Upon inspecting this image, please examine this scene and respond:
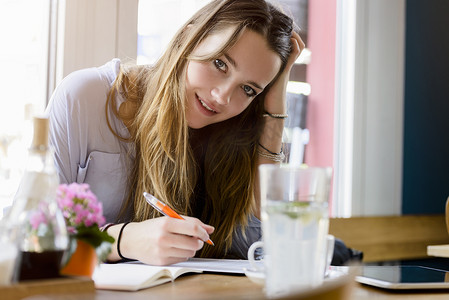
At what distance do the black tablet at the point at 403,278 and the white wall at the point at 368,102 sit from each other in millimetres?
1784

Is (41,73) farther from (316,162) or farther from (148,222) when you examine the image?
(316,162)

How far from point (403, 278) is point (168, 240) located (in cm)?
41

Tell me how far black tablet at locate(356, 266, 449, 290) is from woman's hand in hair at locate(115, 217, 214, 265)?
30 cm

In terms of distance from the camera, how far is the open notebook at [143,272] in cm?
77

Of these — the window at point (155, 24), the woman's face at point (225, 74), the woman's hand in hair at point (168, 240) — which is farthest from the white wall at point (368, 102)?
the woman's hand in hair at point (168, 240)

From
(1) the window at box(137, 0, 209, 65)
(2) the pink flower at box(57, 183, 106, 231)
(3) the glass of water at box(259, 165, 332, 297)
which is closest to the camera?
(3) the glass of water at box(259, 165, 332, 297)

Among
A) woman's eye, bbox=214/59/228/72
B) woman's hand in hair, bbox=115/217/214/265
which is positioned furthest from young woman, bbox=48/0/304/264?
woman's hand in hair, bbox=115/217/214/265

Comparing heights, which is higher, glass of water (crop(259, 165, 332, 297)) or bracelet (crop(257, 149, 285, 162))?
bracelet (crop(257, 149, 285, 162))

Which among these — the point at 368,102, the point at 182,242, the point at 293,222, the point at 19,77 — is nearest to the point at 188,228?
the point at 182,242

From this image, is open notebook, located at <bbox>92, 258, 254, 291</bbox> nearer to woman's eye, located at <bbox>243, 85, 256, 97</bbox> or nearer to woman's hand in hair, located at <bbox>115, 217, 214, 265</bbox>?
woman's hand in hair, located at <bbox>115, 217, 214, 265</bbox>

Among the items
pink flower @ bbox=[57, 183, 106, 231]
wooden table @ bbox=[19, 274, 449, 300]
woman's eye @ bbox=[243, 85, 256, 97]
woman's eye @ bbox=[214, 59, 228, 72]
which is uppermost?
woman's eye @ bbox=[214, 59, 228, 72]

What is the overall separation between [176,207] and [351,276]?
106 centimetres

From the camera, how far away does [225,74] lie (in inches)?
55.8

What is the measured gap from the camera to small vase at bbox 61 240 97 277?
717 millimetres
